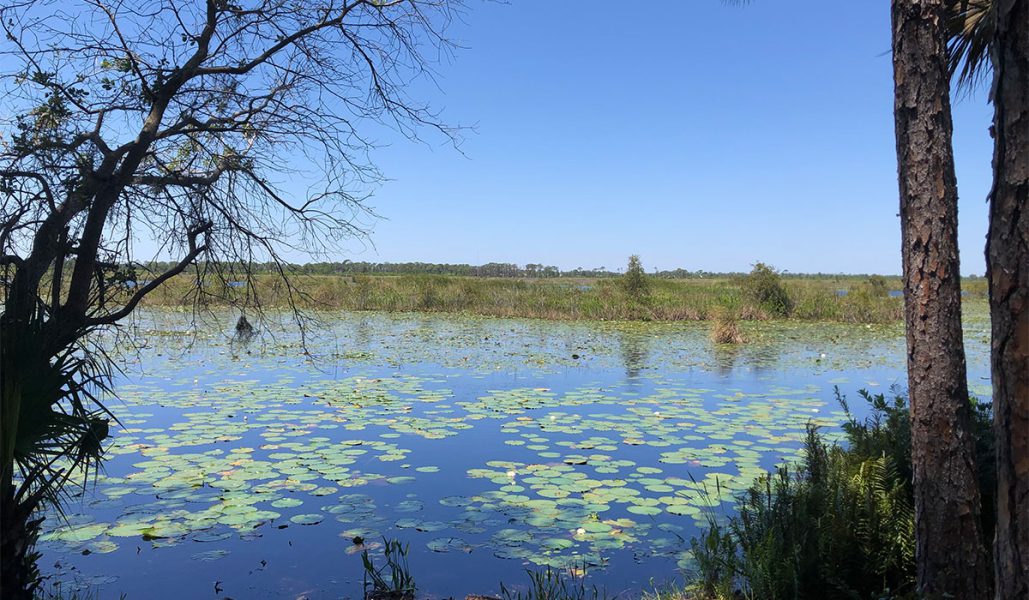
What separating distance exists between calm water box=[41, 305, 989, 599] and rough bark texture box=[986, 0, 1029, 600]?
6.52 feet

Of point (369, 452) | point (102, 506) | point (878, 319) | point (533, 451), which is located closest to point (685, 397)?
point (533, 451)

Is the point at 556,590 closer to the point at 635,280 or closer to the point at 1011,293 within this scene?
the point at 1011,293

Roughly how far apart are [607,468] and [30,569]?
3830mm

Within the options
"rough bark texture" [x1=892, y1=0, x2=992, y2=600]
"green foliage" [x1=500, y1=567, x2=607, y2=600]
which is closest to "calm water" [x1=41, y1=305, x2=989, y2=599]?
"green foliage" [x1=500, y1=567, x2=607, y2=600]

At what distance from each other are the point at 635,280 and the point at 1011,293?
68.6 ft

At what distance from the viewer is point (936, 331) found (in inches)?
94.2

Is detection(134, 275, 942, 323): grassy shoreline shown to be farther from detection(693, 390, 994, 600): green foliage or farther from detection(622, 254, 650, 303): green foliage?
detection(693, 390, 994, 600): green foliage

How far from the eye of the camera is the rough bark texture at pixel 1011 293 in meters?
1.58

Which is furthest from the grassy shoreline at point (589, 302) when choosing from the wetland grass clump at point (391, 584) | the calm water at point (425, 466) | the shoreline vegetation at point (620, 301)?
the wetland grass clump at point (391, 584)

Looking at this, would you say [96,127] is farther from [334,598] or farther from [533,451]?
[533,451]

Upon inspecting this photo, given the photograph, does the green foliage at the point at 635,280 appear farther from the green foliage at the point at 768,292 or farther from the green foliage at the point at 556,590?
the green foliage at the point at 556,590

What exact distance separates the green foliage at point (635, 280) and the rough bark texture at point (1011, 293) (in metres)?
20.5

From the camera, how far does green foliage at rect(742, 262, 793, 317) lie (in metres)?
21.9

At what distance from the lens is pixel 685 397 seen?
8.47 m
